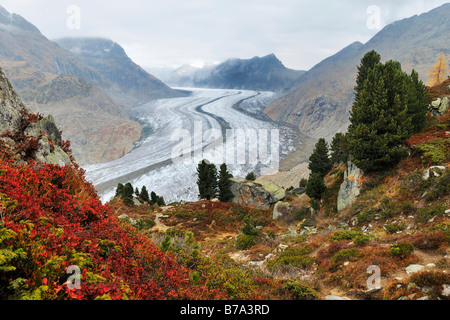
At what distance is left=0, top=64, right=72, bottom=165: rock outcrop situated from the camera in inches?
341

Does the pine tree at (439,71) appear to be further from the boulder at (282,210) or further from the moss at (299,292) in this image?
the moss at (299,292)

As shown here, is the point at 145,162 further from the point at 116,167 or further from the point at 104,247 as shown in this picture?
the point at 104,247

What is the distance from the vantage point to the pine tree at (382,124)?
17.2 metres

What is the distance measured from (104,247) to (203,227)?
2209cm

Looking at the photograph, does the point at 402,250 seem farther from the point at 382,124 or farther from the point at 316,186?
the point at 316,186

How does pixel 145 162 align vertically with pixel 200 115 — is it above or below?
below

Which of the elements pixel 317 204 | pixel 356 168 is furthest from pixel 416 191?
pixel 317 204

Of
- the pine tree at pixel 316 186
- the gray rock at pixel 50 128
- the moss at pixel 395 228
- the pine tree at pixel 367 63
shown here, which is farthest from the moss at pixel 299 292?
the pine tree at pixel 367 63

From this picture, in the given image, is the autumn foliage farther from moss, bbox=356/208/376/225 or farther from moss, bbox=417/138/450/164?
moss, bbox=417/138/450/164

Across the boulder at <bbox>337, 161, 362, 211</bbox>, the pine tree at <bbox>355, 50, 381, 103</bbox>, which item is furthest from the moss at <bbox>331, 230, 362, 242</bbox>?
the pine tree at <bbox>355, 50, 381, 103</bbox>

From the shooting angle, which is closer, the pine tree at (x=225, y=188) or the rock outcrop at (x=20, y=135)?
the rock outcrop at (x=20, y=135)

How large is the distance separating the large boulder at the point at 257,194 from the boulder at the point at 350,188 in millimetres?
14466

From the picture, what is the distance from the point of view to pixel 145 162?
72.6 metres

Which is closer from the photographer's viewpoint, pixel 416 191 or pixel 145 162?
pixel 416 191
